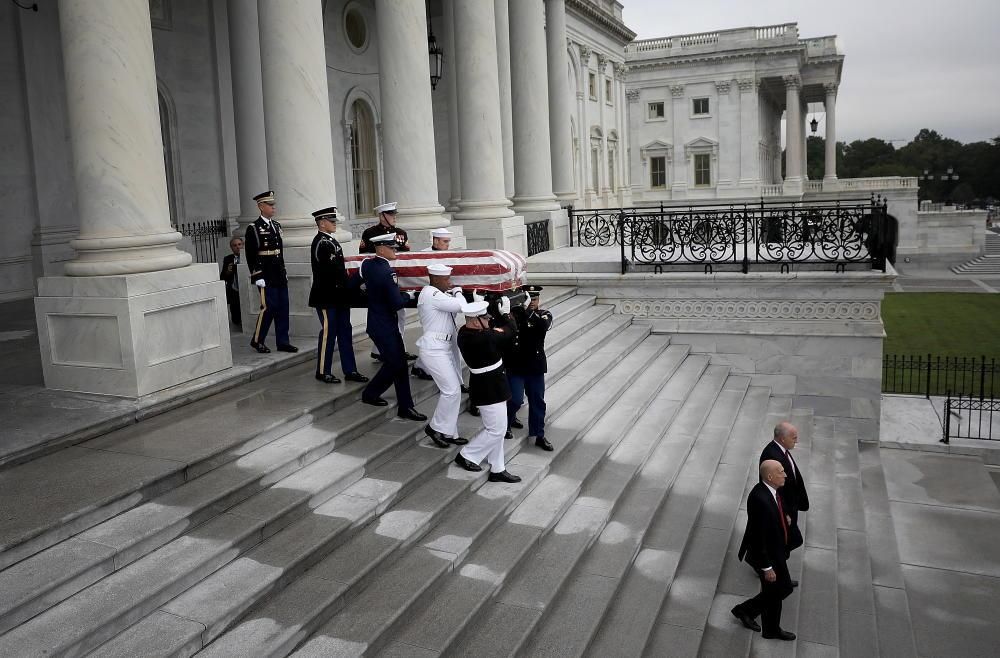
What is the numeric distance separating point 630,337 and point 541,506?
303 inches

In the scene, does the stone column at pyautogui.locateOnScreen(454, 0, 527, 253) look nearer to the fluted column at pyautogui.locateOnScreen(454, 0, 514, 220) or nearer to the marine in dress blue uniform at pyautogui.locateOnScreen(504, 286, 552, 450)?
the fluted column at pyautogui.locateOnScreen(454, 0, 514, 220)

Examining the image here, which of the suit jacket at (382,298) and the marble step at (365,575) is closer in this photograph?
the marble step at (365,575)

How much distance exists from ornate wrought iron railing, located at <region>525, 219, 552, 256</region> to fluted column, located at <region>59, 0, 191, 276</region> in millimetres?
11450

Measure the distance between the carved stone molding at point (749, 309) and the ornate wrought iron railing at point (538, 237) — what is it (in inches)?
157


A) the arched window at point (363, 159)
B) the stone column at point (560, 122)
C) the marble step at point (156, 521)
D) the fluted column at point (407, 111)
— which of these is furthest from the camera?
the stone column at point (560, 122)

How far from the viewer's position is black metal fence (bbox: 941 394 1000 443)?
52.7 feet

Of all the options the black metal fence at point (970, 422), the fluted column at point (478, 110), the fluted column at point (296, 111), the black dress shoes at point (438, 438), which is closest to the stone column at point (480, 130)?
the fluted column at point (478, 110)

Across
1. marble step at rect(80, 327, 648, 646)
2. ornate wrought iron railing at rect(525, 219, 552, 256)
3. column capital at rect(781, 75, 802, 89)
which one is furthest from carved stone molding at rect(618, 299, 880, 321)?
column capital at rect(781, 75, 802, 89)

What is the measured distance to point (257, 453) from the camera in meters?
7.49

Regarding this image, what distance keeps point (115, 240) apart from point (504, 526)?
4.88m

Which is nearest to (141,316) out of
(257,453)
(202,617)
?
(257,453)

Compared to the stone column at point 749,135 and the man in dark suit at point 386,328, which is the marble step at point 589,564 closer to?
the man in dark suit at point 386,328

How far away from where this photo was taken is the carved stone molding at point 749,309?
15016 mm

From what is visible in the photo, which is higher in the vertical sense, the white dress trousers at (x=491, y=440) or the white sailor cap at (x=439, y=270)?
the white sailor cap at (x=439, y=270)
